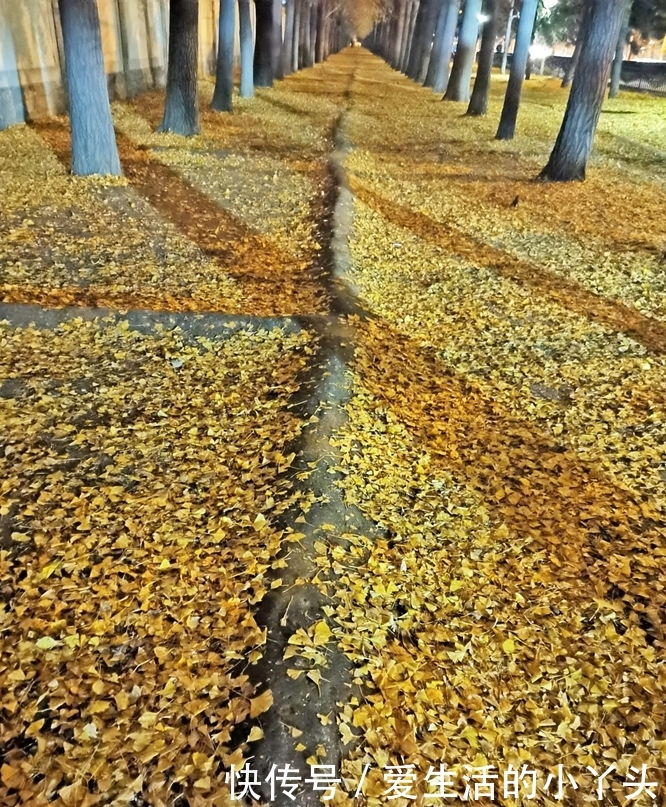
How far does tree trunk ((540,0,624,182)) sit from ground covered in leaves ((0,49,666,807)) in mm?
3646

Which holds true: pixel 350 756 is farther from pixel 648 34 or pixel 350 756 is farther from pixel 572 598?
pixel 648 34

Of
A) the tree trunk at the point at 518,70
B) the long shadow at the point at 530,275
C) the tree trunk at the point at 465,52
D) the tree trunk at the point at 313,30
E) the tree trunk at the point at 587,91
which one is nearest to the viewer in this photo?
the long shadow at the point at 530,275

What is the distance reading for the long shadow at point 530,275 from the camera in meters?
7.06

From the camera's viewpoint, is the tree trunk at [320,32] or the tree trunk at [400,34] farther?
the tree trunk at [400,34]

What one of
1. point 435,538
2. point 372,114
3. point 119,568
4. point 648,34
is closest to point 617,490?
point 435,538

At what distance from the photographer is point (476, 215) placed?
421 inches

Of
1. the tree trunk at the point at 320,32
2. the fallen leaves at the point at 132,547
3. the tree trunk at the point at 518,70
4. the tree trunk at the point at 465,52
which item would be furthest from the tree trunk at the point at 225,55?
the tree trunk at the point at 320,32

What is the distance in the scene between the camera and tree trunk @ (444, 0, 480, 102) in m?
21.8

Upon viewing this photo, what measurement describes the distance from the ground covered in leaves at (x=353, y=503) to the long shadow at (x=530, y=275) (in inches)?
2.0

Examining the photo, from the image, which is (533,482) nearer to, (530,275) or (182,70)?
(530,275)

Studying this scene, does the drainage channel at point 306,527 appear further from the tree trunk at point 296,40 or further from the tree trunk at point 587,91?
the tree trunk at point 296,40

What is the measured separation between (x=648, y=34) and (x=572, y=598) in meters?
45.6

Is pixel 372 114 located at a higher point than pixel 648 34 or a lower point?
lower

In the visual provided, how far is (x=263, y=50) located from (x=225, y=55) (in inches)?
326
